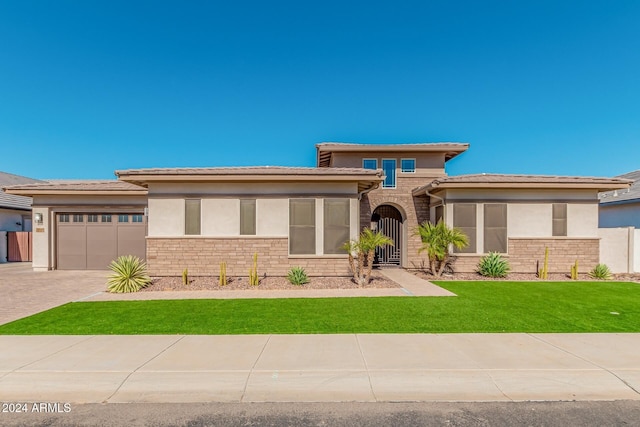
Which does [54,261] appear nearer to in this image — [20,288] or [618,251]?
[20,288]

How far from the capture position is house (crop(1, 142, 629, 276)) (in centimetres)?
1236

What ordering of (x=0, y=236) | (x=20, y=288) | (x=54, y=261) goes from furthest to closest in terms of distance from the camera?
(x=0, y=236), (x=54, y=261), (x=20, y=288)

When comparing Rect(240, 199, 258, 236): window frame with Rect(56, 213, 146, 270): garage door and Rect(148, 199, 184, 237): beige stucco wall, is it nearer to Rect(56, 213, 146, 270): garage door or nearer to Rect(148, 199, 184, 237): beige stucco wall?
Rect(148, 199, 184, 237): beige stucco wall

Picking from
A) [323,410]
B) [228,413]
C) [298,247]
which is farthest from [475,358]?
[298,247]

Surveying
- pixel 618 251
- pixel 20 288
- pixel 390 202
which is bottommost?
A: pixel 20 288

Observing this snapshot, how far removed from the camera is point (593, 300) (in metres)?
8.90

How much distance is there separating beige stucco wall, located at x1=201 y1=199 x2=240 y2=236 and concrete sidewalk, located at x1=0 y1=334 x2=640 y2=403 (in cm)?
690

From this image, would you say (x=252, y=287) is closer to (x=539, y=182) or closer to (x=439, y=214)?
(x=439, y=214)

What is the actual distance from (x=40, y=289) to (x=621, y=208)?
87.8 feet

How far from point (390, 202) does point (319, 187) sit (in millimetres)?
5026

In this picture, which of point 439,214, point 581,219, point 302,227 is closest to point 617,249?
point 581,219

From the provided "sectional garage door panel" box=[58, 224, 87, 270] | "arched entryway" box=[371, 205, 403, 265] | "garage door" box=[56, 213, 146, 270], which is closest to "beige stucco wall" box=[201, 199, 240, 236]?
"garage door" box=[56, 213, 146, 270]

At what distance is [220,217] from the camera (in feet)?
40.9

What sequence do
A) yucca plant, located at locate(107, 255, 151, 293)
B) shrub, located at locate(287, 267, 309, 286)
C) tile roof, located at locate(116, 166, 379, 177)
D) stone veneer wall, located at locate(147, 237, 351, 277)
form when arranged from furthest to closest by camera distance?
stone veneer wall, located at locate(147, 237, 351, 277)
tile roof, located at locate(116, 166, 379, 177)
shrub, located at locate(287, 267, 309, 286)
yucca plant, located at locate(107, 255, 151, 293)
